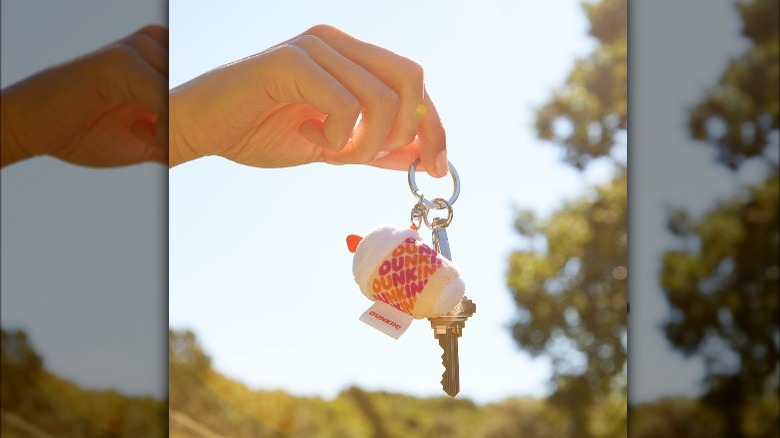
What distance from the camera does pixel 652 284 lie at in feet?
6.16

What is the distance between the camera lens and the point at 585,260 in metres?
2.14

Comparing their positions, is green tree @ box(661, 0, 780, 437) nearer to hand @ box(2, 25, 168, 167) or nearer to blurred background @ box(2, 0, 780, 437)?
blurred background @ box(2, 0, 780, 437)

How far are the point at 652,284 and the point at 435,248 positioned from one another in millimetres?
881

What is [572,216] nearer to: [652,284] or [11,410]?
[652,284]

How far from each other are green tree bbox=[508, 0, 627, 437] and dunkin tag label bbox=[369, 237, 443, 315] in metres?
1.00

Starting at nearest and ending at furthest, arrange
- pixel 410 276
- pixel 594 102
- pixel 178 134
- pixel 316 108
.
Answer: pixel 410 276 < pixel 316 108 < pixel 178 134 < pixel 594 102

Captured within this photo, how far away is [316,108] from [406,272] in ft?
1.46

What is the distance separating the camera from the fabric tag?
3.82 feet

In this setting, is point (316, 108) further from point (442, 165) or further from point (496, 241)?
point (496, 241)

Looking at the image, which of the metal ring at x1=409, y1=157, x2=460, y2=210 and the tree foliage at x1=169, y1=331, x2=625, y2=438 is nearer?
the metal ring at x1=409, y1=157, x2=460, y2=210

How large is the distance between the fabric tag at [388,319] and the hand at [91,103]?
2.75 feet

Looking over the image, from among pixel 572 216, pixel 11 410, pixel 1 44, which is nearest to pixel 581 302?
pixel 572 216

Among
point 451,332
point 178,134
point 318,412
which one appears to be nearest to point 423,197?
point 451,332

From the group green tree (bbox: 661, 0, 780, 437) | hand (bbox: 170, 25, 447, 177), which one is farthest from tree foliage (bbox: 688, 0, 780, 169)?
hand (bbox: 170, 25, 447, 177)
